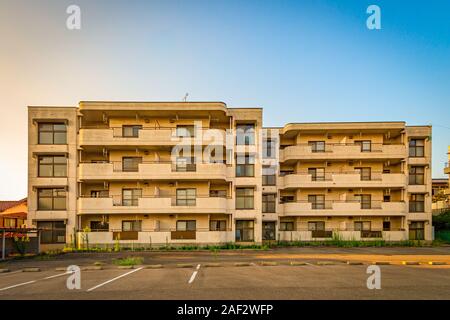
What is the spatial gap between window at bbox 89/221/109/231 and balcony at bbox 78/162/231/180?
385 cm

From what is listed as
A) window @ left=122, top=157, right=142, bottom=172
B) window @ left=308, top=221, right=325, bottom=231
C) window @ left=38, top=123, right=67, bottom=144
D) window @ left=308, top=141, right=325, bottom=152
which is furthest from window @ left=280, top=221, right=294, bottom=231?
window @ left=38, top=123, right=67, bottom=144

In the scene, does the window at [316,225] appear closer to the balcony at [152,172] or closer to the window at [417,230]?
the window at [417,230]

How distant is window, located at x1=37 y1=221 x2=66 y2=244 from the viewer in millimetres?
28422

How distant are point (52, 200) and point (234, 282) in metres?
21.7

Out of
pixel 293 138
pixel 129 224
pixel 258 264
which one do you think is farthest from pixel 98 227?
pixel 293 138

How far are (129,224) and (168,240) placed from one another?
11.7ft

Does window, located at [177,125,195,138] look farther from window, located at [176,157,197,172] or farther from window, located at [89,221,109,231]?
window, located at [89,221,109,231]

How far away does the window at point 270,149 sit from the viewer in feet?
113

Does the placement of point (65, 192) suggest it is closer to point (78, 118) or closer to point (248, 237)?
point (78, 118)

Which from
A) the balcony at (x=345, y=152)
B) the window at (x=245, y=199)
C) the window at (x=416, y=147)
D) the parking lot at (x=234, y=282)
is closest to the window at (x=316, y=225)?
the balcony at (x=345, y=152)

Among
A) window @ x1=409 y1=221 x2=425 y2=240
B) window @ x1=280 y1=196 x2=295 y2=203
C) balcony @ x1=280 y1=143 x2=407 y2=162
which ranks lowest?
window @ x1=409 y1=221 x2=425 y2=240

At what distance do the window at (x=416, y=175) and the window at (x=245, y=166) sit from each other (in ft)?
54.9
